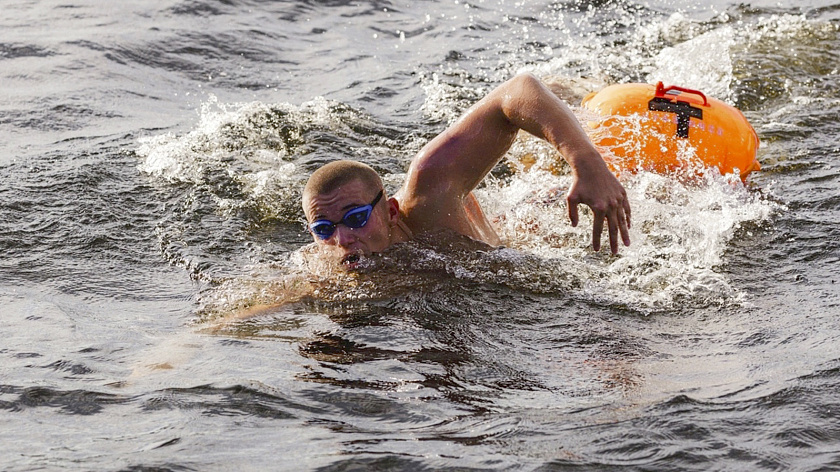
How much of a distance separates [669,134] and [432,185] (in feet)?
6.96

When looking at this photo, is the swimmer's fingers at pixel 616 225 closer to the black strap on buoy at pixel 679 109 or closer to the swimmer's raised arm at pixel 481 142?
the swimmer's raised arm at pixel 481 142

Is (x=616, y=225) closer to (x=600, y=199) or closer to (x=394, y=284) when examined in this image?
(x=600, y=199)

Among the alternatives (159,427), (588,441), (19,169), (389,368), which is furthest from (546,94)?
(19,169)

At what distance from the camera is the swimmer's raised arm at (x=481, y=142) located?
4.88 meters

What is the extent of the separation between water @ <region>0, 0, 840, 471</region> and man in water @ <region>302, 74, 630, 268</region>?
0.20 meters

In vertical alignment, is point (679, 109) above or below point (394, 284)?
above

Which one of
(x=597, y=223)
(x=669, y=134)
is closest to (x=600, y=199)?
(x=597, y=223)

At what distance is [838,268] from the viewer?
18.2 feet

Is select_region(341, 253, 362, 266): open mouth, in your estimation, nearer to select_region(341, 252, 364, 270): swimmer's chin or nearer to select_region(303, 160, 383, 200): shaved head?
select_region(341, 252, 364, 270): swimmer's chin

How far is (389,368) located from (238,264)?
225 cm

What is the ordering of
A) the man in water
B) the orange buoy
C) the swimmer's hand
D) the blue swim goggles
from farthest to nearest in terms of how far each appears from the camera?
the orange buoy → the blue swim goggles → the man in water → the swimmer's hand

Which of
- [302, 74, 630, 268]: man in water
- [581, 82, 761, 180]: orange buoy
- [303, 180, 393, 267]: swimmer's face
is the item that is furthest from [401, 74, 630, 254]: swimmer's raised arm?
[581, 82, 761, 180]: orange buoy

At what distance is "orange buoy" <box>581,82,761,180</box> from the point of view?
6.85m

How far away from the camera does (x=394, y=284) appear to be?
18.0 ft
